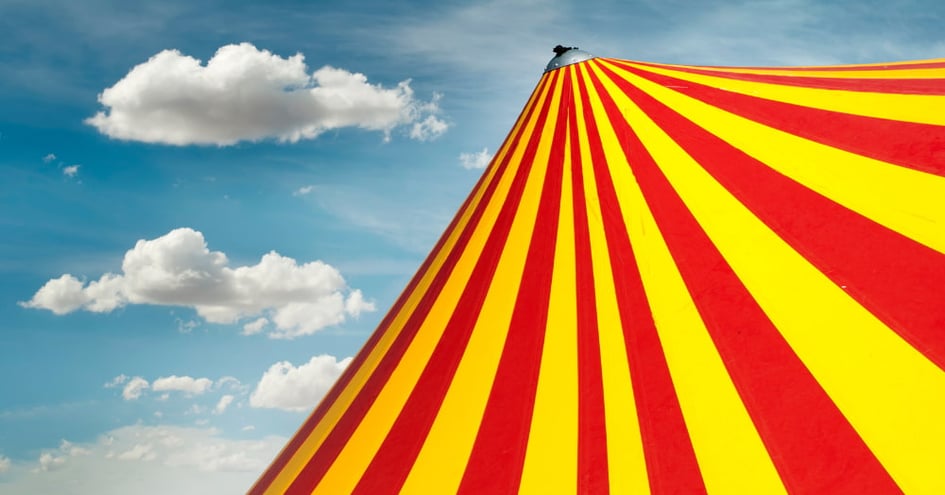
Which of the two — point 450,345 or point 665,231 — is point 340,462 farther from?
point 665,231

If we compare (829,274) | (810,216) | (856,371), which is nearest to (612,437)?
(856,371)

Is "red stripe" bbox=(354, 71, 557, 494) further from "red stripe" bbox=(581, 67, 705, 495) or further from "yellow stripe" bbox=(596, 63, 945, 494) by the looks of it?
"yellow stripe" bbox=(596, 63, 945, 494)

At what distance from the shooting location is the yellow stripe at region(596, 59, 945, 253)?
3092mm

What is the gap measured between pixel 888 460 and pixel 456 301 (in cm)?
220

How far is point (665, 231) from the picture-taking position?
3.58m

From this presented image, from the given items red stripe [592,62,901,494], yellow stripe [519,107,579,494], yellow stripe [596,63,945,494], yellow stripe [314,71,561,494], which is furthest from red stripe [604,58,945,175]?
yellow stripe [519,107,579,494]

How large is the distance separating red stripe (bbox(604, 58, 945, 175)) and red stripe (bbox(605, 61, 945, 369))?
309mm

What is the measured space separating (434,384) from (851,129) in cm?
234

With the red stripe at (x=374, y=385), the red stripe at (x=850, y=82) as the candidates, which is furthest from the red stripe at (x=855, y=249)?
the red stripe at (x=374, y=385)

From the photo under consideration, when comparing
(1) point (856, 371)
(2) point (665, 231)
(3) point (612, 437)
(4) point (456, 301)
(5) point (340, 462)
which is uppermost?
(2) point (665, 231)

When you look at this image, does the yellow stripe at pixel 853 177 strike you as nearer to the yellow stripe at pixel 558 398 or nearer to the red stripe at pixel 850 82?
the red stripe at pixel 850 82

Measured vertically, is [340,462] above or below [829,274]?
below

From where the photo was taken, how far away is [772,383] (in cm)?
279

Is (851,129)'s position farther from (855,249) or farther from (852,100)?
(855,249)
